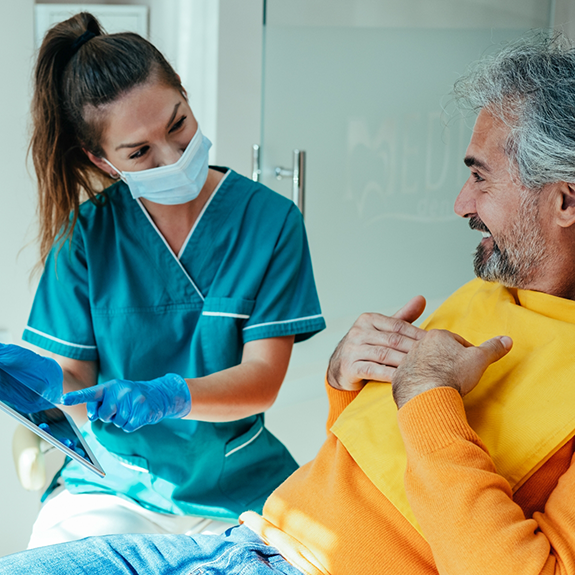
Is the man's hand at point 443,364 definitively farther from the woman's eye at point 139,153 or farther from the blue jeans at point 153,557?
the woman's eye at point 139,153

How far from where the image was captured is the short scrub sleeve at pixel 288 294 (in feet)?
4.36

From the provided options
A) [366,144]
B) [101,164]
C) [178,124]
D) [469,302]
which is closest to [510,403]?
[469,302]

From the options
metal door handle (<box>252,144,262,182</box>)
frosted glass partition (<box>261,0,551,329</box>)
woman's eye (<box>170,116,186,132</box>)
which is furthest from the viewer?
frosted glass partition (<box>261,0,551,329</box>)

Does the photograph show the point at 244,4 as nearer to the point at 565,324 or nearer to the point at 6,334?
the point at 6,334

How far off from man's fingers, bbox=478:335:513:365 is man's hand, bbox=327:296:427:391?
12 cm

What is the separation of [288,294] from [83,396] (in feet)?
1.65

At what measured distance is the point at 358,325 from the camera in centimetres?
107

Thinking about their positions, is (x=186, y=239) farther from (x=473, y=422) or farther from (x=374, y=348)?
(x=473, y=422)

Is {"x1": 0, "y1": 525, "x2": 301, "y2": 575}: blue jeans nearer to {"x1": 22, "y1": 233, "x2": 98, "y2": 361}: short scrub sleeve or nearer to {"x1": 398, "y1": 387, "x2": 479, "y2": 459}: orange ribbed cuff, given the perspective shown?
{"x1": 398, "y1": 387, "x2": 479, "y2": 459}: orange ribbed cuff

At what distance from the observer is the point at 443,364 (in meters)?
0.86

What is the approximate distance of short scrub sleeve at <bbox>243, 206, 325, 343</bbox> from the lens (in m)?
1.33

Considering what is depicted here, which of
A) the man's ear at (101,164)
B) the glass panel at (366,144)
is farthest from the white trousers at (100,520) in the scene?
the glass panel at (366,144)

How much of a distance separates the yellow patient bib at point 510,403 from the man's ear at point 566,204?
0.12 m

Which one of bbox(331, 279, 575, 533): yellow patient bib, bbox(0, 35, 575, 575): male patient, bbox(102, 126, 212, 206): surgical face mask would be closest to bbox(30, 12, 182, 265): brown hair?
bbox(102, 126, 212, 206): surgical face mask
